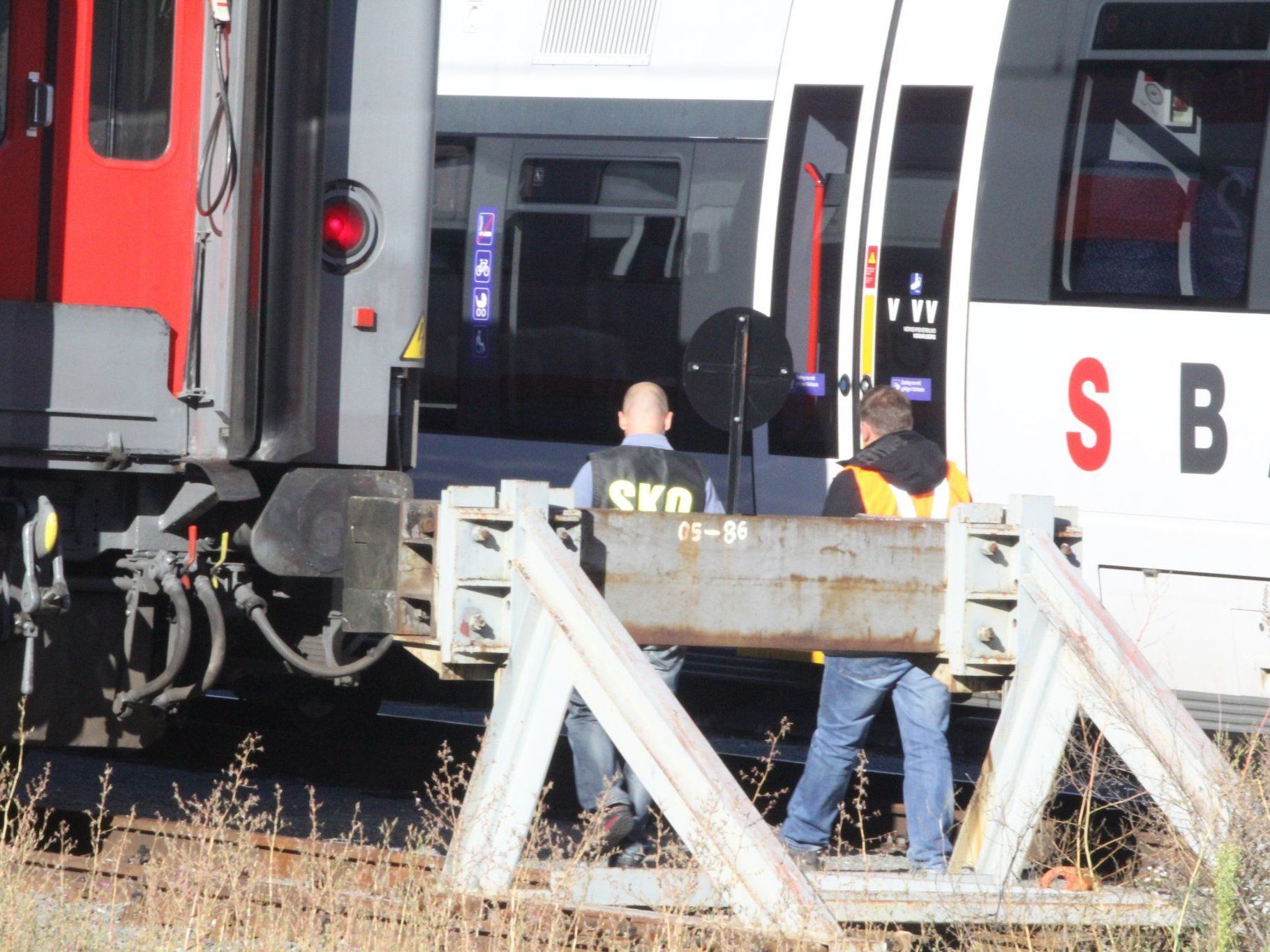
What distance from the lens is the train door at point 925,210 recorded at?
6.50 metres

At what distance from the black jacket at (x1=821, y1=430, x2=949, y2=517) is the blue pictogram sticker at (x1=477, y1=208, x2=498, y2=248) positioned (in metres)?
2.88

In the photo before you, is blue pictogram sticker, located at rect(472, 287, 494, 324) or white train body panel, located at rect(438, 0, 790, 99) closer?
white train body panel, located at rect(438, 0, 790, 99)

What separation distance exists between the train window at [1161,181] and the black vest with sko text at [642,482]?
6.67 feet

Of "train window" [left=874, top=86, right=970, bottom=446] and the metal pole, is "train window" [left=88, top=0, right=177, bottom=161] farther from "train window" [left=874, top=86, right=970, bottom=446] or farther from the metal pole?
"train window" [left=874, top=86, right=970, bottom=446]

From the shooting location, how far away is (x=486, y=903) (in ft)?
12.1

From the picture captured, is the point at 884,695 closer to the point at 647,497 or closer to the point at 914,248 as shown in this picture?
the point at 647,497

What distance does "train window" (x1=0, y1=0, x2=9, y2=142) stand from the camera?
16.0 feet

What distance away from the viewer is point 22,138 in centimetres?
496

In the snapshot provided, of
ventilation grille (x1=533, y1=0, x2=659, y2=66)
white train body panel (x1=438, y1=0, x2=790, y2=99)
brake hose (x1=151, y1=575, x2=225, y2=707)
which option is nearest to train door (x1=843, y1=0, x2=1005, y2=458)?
white train body panel (x1=438, y1=0, x2=790, y2=99)

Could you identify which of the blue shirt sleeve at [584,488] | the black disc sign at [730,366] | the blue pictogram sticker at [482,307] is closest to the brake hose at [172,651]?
the blue shirt sleeve at [584,488]

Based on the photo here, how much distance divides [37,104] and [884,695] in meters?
3.47

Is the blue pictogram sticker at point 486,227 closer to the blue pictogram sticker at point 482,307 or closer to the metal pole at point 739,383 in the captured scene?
the blue pictogram sticker at point 482,307

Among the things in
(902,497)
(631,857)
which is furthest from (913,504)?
(631,857)

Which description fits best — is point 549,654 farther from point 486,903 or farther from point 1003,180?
point 1003,180
